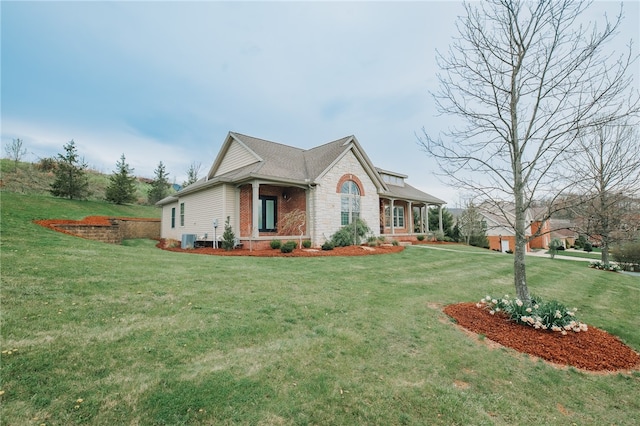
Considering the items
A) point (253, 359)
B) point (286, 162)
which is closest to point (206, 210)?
point (286, 162)

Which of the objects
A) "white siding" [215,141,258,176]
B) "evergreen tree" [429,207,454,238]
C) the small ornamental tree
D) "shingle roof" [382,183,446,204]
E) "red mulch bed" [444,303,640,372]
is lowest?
"red mulch bed" [444,303,640,372]

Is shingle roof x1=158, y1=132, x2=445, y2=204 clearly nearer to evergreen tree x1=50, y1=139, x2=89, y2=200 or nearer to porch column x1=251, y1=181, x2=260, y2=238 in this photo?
porch column x1=251, y1=181, x2=260, y2=238

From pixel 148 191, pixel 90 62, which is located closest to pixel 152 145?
pixel 148 191

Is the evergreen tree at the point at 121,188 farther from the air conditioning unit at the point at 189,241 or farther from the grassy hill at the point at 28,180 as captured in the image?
the air conditioning unit at the point at 189,241

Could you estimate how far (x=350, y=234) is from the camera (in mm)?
16469

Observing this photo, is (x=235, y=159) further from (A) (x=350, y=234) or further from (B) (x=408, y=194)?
(B) (x=408, y=194)

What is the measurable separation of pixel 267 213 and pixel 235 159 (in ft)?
14.1

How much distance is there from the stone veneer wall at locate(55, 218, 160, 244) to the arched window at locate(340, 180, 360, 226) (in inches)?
510

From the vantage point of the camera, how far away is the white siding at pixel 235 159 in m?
17.2

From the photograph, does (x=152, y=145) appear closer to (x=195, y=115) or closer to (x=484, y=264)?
(x=195, y=115)

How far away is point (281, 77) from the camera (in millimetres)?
15492

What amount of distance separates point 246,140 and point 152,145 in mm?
17746

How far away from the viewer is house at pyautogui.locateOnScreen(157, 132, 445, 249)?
15125mm

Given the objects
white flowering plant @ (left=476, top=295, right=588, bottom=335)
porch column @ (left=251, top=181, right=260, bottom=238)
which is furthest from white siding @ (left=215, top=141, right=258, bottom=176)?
white flowering plant @ (left=476, top=295, right=588, bottom=335)
